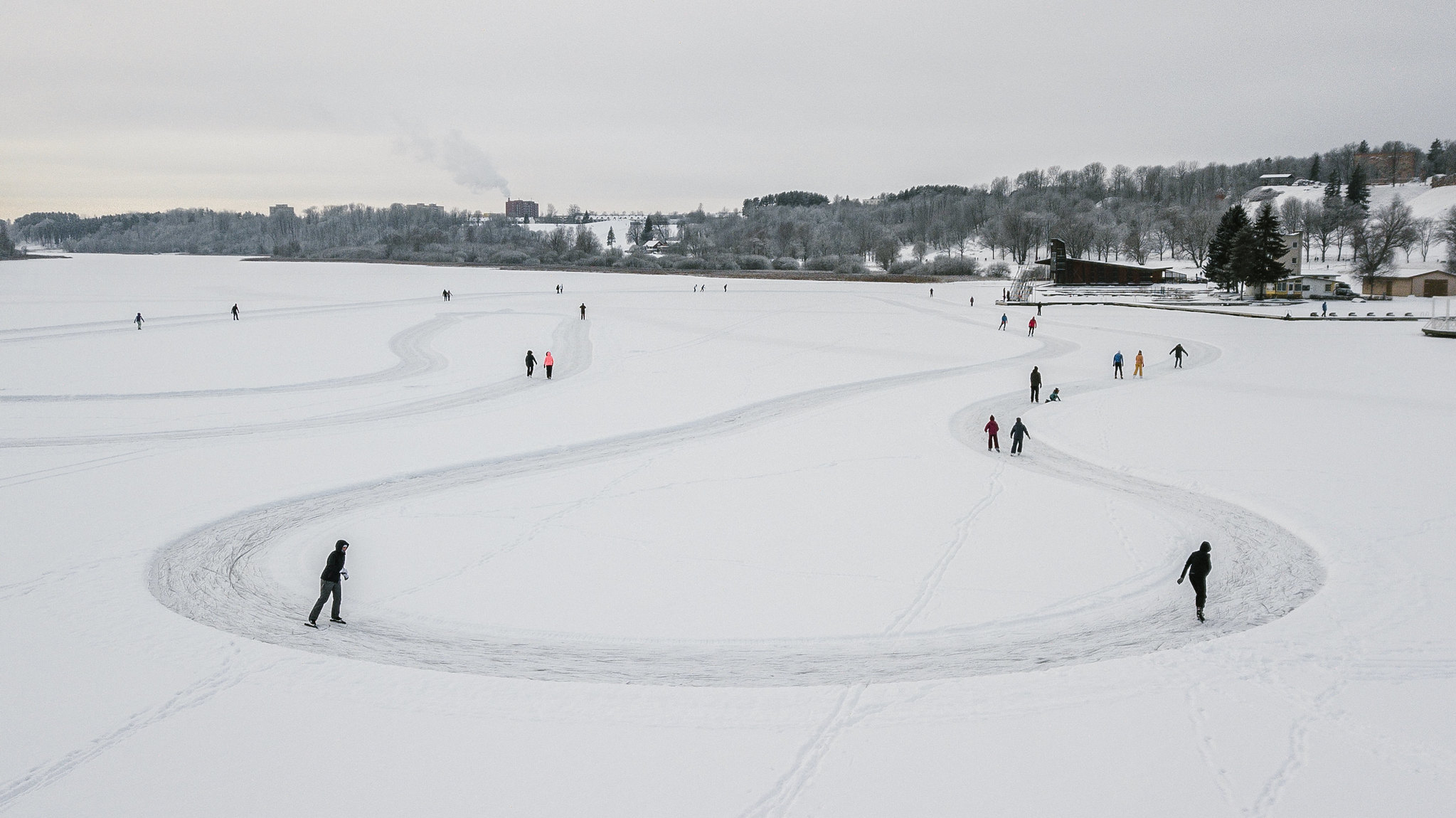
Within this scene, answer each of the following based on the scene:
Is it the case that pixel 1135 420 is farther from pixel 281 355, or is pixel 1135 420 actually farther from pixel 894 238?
pixel 894 238

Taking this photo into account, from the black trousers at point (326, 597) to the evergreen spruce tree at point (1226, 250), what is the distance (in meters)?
65.5

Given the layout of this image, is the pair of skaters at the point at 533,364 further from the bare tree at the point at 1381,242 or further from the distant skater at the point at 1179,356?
the bare tree at the point at 1381,242

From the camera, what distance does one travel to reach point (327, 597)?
31.9 feet

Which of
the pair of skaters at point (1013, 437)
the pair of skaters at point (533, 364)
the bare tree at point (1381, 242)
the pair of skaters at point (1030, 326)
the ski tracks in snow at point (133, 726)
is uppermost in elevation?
the bare tree at point (1381, 242)

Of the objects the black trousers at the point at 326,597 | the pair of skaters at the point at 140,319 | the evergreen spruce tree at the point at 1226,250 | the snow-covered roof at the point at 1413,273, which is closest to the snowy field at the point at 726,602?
the black trousers at the point at 326,597

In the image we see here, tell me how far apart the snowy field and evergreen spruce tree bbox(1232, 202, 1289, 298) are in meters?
37.9

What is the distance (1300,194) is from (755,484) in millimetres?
166447

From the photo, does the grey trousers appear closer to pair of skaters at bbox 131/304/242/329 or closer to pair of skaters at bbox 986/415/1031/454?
pair of skaters at bbox 986/415/1031/454

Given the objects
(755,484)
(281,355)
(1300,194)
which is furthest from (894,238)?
(755,484)

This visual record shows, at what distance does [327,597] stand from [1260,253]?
65.3 meters

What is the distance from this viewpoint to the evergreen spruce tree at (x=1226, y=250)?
6183 cm

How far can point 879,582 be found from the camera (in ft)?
36.4

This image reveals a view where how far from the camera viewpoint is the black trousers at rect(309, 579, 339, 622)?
31.9 ft

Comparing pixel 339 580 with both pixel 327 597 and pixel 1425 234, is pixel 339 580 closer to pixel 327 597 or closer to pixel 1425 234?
pixel 327 597
